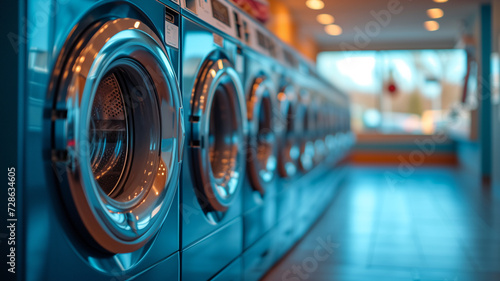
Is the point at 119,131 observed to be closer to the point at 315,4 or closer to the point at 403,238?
the point at 403,238

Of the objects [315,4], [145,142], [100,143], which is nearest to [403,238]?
[145,142]

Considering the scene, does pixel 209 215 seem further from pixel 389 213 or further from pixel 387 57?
pixel 387 57

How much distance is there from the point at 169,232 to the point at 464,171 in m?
7.59

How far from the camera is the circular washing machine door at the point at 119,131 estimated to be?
86 centimetres

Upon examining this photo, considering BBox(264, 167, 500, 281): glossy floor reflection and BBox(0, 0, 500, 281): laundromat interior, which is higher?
BBox(0, 0, 500, 281): laundromat interior

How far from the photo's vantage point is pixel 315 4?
6.94 metres

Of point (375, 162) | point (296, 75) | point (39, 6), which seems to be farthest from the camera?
point (375, 162)

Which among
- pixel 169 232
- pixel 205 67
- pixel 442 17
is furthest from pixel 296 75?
pixel 442 17

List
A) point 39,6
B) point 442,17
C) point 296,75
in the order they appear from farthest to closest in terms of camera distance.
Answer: point 442,17, point 296,75, point 39,6

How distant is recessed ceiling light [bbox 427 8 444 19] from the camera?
7.33m

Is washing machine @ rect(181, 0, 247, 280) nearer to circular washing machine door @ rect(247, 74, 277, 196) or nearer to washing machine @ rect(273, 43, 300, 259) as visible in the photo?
circular washing machine door @ rect(247, 74, 277, 196)

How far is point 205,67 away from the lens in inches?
61.2

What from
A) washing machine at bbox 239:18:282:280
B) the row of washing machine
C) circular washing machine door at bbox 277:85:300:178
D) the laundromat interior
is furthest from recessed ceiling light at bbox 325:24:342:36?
the row of washing machine

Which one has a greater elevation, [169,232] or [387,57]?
[387,57]
